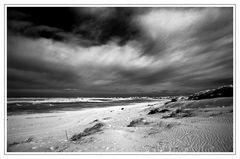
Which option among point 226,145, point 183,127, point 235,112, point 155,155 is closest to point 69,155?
point 155,155

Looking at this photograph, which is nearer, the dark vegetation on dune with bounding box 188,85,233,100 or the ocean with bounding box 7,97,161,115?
the dark vegetation on dune with bounding box 188,85,233,100

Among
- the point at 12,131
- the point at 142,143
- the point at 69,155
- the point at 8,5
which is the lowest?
the point at 12,131

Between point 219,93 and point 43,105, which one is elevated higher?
point 219,93

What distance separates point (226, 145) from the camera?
293 cm

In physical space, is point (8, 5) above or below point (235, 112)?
above

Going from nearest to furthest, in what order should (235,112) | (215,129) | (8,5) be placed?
(215,129)
(235,112)
(8,5)

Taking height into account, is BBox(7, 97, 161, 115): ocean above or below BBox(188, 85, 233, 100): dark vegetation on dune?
below

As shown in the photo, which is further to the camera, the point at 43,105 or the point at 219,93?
the point at 43,105

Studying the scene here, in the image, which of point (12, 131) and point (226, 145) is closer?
point (226, 145)

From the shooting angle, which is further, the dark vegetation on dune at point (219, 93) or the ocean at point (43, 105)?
the ocean at point (43, 105)

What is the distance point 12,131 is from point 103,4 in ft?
35.9

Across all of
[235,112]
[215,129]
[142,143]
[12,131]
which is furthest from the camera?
[12,131]

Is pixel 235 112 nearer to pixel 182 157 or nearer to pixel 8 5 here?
pixel 182 157

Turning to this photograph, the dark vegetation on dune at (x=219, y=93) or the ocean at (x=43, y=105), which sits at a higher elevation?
the dark vegetation on dune at (x=219, y=93)
